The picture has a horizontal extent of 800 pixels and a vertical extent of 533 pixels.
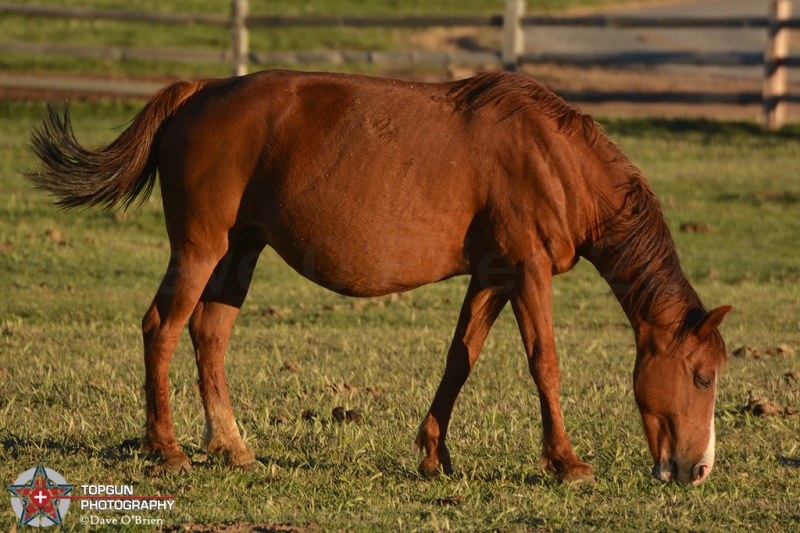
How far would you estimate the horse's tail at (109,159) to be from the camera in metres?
5.53

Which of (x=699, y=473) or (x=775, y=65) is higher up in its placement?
(x=775, y=65)

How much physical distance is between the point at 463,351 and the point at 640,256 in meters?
1.00

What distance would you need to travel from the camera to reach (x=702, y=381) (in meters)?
5.07

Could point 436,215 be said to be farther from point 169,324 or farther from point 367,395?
point 367,395

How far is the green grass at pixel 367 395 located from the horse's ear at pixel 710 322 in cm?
74

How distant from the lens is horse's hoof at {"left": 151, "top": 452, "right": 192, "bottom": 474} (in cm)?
513

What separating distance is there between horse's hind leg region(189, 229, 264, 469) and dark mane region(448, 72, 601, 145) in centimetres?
130

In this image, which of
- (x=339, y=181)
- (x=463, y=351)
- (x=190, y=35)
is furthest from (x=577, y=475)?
(x=190, y=35)

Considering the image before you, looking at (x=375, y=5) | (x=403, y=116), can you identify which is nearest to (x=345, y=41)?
(x=375, y=5)

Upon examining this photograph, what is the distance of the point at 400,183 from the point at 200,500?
1744 mm

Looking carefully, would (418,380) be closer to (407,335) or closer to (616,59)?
(407,335)

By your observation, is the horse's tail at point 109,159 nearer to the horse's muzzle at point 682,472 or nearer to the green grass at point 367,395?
the green grass at point 367,395

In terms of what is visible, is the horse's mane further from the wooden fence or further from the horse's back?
the wooden fence

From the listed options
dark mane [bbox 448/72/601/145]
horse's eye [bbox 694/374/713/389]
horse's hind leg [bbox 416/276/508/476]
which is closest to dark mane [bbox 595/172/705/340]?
horse's eye [bbox 694/374/713/389]
